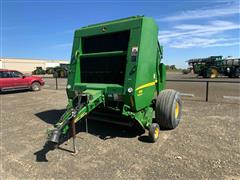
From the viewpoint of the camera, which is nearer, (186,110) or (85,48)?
→ (85,48)

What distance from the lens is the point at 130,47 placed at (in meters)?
4.50

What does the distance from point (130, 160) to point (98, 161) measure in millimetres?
576

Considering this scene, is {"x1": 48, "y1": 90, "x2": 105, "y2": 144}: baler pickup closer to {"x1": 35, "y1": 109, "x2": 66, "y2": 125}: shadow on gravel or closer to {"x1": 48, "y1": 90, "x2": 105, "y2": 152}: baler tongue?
{"x1": 48, "y1": 90, "x2": 105, "y2": 152}: baler tongue

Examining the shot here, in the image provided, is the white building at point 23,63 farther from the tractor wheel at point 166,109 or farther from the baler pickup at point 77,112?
the tractor wheel at point 166,109

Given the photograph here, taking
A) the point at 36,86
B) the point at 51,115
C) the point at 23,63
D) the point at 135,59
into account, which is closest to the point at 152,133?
the point at 135,59

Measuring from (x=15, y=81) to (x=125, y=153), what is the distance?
11.8 meters

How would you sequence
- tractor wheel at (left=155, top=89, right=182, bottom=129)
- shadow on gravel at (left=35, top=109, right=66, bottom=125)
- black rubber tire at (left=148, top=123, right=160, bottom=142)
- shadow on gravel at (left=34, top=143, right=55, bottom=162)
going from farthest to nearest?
shadow on gravel at (left=35, top=109, right=66, bottom=125) → tractor wheel at (left=155, top=89, right=182, bottom=129) → black rubber tire at (left=148, top=123, right=160, bottom=142) → shadow on gravel at (left=34, top=143, right=55, bottom=162)

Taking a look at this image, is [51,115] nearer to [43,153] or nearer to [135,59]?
[43,153]

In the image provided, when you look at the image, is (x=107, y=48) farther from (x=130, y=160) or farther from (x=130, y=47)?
(x=130, y=160)

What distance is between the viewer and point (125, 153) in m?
4.05

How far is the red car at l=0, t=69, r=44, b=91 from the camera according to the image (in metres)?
13.1

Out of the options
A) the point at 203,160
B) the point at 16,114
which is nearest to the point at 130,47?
the point at 203,160

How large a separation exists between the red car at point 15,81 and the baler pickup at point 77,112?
1033 cm

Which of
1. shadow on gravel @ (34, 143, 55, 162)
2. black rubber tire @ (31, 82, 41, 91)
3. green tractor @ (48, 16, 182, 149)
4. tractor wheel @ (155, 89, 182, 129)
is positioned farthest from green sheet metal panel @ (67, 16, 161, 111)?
black rubber tire @ (31, 82, 41, 91)
